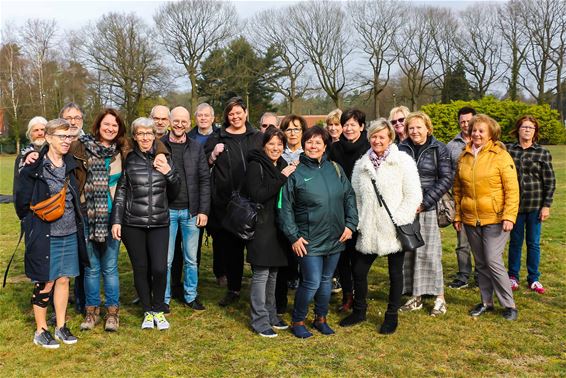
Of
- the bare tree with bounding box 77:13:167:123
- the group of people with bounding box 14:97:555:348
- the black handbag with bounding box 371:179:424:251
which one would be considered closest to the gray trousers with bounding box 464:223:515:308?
the group of people with bounding box 14:97:555:348

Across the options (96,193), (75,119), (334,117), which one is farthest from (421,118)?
(75,119)

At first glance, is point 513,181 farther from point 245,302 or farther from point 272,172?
point 245,302

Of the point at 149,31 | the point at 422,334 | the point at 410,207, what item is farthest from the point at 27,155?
the point at 149,31

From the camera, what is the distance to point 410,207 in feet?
15.1

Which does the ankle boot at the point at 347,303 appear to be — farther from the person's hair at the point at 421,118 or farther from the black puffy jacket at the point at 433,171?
the person's hair at the point at 421,118

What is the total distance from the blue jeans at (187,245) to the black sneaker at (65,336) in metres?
1.01

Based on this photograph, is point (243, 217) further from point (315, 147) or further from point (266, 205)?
point (315, 147)

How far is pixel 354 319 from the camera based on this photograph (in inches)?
196

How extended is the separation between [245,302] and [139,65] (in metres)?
35.4

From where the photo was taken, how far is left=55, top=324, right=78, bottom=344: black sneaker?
4.52 meters

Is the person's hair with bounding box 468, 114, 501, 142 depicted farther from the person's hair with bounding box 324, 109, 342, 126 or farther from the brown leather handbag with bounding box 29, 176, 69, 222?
the brown leather handbag with bounding box 29, 176, 69, 222

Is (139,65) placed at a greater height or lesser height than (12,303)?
greater

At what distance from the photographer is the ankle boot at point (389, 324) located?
473 cm

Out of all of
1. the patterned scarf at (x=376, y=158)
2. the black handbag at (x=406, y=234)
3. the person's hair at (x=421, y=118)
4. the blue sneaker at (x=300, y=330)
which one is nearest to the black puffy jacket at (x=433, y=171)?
the person's hair at (x=421, y=118)
